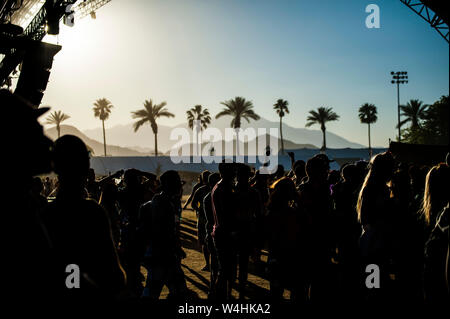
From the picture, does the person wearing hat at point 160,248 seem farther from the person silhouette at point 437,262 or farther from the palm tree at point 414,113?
the palm tree at point 414,113

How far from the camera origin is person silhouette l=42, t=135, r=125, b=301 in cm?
162

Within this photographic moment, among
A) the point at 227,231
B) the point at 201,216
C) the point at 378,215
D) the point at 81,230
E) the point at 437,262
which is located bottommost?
the point at 201,216

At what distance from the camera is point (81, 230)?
5.63ft

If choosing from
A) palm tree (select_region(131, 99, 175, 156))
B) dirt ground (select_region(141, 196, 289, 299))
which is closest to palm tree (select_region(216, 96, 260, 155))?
palm tree (select_region(131, 99, 175, 156))

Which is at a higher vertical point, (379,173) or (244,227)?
(379,173)

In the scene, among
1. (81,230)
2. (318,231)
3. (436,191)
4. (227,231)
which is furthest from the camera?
(227,231)

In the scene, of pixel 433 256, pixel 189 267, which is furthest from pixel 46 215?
pixel 189 267

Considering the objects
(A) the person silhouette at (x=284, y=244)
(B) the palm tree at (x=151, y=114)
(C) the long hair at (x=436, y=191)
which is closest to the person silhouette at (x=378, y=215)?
(A) the person silhouette at (x=284, y=244)

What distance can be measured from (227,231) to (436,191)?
2.90m

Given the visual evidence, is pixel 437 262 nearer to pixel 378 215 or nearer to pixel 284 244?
pixel 378 215


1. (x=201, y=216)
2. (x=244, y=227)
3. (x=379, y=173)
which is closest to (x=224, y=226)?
(x=244, y=227)
